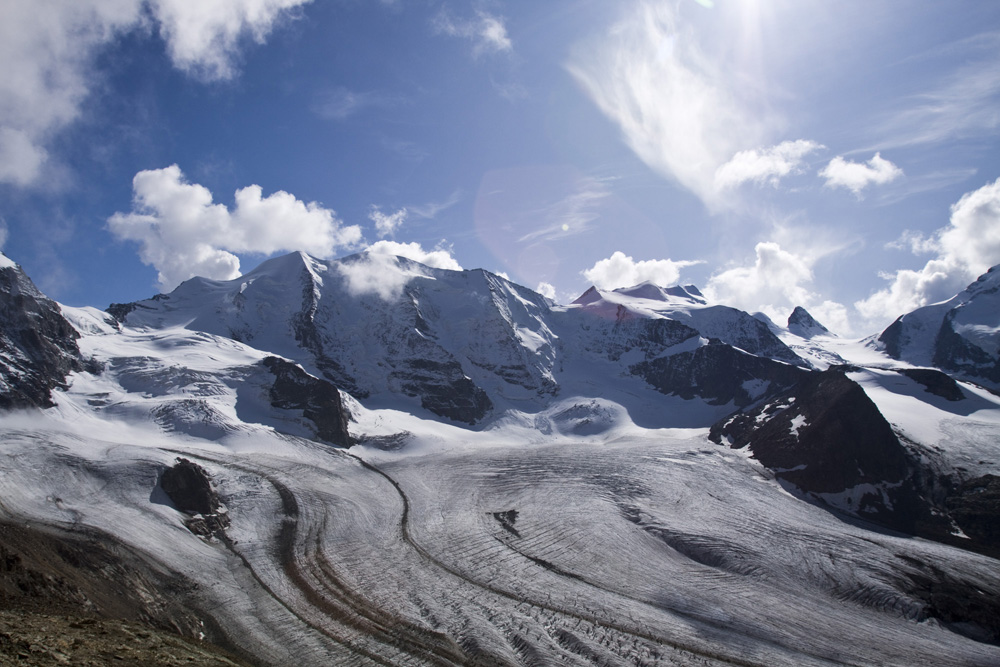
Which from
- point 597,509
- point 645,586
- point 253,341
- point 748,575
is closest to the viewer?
point 645,586

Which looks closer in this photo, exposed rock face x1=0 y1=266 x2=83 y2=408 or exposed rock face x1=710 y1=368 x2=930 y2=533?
exposed rock face x1=0 y1=266 x2=83 y2=408

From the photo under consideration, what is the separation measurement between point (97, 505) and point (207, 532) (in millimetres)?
8209

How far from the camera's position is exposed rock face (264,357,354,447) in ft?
246

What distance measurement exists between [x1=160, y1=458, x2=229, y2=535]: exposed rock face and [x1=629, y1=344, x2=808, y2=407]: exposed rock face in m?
97.9

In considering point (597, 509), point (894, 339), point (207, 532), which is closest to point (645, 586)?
point (597, 509)

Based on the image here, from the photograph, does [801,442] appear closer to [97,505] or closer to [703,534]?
[703,534]

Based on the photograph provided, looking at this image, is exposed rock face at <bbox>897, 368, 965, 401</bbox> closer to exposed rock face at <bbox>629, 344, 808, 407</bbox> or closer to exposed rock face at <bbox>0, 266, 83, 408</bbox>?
exposed rock face at <bbox>629, 344, 808, 407</bbox>

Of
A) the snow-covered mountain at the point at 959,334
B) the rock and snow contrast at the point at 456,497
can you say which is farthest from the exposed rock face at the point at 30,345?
the snow-covered mountain at the point at 959,334

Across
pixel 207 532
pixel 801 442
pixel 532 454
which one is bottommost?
pixel 207 532

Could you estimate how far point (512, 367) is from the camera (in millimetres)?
123500

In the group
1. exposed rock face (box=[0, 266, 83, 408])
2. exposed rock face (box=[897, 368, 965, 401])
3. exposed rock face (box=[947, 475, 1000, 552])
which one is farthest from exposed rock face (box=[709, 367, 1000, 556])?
exposed rock face (box=[0, 266, 83, 408])

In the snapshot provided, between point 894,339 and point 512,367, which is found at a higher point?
point 894,339

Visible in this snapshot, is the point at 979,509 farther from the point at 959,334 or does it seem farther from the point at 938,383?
the point at 959,334

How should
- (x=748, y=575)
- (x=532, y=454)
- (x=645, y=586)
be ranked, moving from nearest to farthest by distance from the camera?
(x=645, y=586) < (x=748, y=575) < (x=532, y=454)
